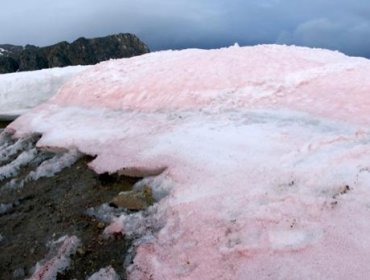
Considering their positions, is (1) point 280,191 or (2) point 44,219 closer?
(1) point 280,191

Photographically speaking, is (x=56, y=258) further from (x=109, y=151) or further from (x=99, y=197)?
(x=109, y=151)

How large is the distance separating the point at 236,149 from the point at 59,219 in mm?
3114

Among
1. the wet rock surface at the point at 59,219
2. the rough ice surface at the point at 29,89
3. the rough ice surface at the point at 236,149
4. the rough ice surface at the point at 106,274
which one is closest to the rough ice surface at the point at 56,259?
the wet rock surface at the point at 59,219

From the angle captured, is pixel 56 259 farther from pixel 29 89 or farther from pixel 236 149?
pixel 29 89

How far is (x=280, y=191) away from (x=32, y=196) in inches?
194

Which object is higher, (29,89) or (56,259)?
(56,259)

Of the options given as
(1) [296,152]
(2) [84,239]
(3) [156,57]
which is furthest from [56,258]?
(3) [156,57]

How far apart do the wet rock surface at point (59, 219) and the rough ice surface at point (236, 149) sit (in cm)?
35

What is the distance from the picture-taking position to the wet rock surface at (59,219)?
716 centimetres

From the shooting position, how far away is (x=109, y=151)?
10.4m

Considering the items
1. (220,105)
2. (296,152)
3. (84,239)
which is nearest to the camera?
(84,239)

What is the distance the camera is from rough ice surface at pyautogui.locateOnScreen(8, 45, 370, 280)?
6129 millimetres

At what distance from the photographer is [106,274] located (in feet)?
21.7

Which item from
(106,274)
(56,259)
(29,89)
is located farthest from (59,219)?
(29,89)
